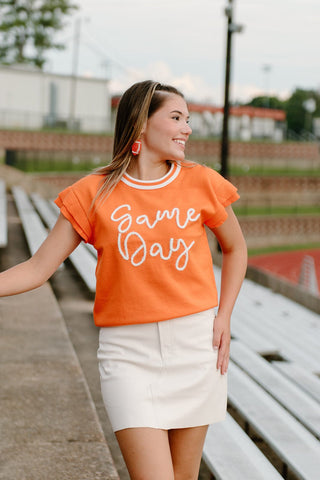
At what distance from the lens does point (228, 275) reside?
7.35 ft

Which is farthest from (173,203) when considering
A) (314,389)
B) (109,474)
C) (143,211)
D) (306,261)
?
(306,261)

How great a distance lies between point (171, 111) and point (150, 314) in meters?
0.63

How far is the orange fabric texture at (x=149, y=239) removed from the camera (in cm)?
201

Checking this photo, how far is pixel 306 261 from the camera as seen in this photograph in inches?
661

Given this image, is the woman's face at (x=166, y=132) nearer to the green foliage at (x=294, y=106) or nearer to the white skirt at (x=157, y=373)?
the white skirt at (x=157, y=373)

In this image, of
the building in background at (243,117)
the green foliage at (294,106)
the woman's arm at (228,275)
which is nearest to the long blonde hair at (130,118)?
the woman's arm at (228,275)

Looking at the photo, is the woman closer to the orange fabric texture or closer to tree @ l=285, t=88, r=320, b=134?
the orange fabric texture

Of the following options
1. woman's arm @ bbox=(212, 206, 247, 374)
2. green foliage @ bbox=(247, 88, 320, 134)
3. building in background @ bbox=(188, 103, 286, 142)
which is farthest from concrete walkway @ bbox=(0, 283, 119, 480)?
green foliage @ bbox=(247, 88, 320, 134)

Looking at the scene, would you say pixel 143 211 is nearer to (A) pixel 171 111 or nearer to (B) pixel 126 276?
(B) pixel 126 276

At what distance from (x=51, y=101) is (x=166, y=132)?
148 feet

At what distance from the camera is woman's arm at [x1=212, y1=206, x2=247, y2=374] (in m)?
2.14

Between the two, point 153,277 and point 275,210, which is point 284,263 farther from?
point 153,277

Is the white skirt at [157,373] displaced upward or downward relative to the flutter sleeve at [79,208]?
downward

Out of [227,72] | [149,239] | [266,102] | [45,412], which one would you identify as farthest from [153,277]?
[266,102]
